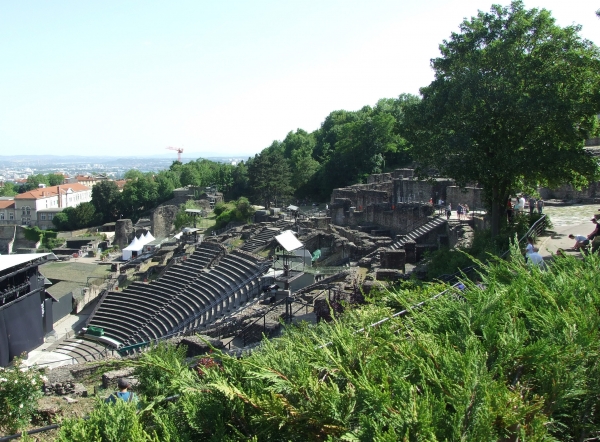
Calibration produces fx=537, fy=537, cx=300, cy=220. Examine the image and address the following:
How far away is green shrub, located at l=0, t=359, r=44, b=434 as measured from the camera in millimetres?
9312

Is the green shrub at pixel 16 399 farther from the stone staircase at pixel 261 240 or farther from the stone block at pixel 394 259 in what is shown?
the stone staircase at pixel 261 240

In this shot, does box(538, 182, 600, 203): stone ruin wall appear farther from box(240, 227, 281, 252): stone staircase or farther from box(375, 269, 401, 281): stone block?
box(240, 227, 281, 252): stone staircase

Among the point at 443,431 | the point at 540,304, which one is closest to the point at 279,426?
the point at 443,431

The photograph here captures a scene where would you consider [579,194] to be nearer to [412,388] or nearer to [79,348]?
[79,348]

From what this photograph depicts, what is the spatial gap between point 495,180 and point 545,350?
42.0 feet

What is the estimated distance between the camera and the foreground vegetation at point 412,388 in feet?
14.1

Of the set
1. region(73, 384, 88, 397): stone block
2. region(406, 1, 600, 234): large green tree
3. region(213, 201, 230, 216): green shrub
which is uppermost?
region(406, 1, 600, 234): large green tree

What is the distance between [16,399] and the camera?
945cm

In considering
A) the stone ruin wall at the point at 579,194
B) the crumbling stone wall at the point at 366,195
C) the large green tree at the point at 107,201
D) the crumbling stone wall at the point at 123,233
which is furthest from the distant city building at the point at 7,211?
the stone ruin wall at the point at 579,194

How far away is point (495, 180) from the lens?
16.8 m

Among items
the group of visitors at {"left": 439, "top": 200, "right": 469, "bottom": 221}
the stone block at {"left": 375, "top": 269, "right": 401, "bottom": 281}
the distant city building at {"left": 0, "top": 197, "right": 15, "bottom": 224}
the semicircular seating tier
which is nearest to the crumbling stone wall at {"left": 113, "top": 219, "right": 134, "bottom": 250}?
the semicircular seating tier

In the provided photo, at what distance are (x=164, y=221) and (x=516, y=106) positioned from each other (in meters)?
46.2

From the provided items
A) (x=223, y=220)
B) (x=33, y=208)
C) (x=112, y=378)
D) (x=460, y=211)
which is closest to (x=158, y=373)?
(x=112, y=378)

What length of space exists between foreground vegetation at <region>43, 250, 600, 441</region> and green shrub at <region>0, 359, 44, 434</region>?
4.88 metres
